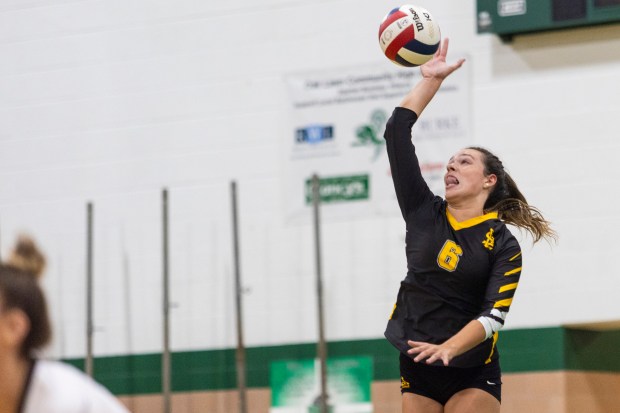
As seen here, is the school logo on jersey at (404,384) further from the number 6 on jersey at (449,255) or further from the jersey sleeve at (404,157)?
the jersey sleeve at (404,157)

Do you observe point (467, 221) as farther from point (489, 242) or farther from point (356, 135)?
point (356, 135)

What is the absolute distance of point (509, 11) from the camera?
7.59 metres

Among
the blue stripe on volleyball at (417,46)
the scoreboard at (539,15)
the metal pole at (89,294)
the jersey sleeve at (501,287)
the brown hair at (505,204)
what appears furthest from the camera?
the metal pole at (89,294)

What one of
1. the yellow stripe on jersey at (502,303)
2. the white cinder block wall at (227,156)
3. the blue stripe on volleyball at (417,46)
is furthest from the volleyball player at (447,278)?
the white cinder block wall at (227,156)

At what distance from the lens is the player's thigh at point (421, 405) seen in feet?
14.9

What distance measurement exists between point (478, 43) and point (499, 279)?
3.60 metres

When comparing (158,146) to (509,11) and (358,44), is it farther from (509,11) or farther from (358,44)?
(509,11)

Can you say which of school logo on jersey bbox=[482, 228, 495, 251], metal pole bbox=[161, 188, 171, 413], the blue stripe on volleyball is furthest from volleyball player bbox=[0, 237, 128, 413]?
metal pole bbox=[161, 188, 171, 413]

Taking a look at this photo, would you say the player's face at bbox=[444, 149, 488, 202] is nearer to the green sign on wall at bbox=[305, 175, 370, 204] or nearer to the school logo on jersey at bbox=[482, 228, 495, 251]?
the school logo on jersey at bbox=[482, 228, 495, 251]

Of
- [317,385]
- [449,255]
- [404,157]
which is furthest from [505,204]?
[317,385]

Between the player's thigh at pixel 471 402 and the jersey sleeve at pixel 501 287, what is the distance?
265 millimetres

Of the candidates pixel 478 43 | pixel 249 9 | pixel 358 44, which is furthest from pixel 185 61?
pixel 478 43

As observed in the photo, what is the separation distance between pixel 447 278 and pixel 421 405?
0.52 m

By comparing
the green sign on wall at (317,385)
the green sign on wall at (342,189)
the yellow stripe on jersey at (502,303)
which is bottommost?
the green sign on wall at (317,385)
